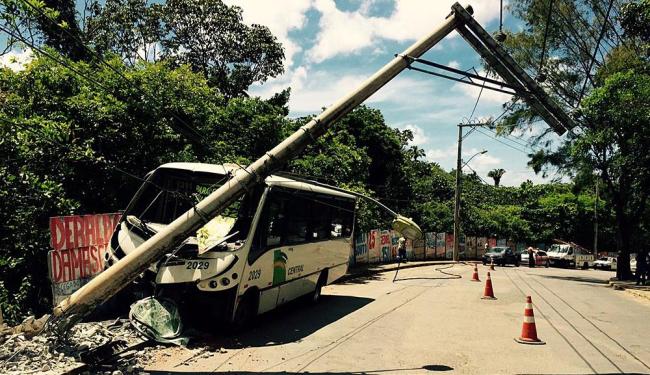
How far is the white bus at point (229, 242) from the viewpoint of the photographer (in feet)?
29.9

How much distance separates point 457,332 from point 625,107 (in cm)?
1740

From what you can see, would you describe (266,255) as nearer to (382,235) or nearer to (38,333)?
(38,333)

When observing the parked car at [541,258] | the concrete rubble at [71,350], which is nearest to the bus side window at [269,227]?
the concrete rubble at [71,350]

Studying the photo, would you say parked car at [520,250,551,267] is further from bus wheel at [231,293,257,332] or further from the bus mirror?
bus wheel at [231,293,257,332]

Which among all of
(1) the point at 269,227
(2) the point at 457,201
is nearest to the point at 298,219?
→ (1) the point at 269,227

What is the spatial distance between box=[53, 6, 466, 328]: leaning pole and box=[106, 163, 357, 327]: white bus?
348 millimetres

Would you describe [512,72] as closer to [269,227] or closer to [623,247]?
[269,227]

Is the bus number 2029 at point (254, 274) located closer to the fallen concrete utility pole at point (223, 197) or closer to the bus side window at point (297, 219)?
the bus side window at point (297, 219)

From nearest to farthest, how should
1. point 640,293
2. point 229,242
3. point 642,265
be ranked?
1. point 229,242
2. point 640,293
3. point 642,265

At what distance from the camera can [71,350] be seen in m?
7.05

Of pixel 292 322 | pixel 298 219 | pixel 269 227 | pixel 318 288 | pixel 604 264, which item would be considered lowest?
pixel 292 322

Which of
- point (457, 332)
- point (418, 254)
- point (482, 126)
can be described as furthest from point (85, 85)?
point (418, 254)

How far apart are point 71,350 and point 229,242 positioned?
10.6 feet

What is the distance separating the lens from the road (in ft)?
25.8
